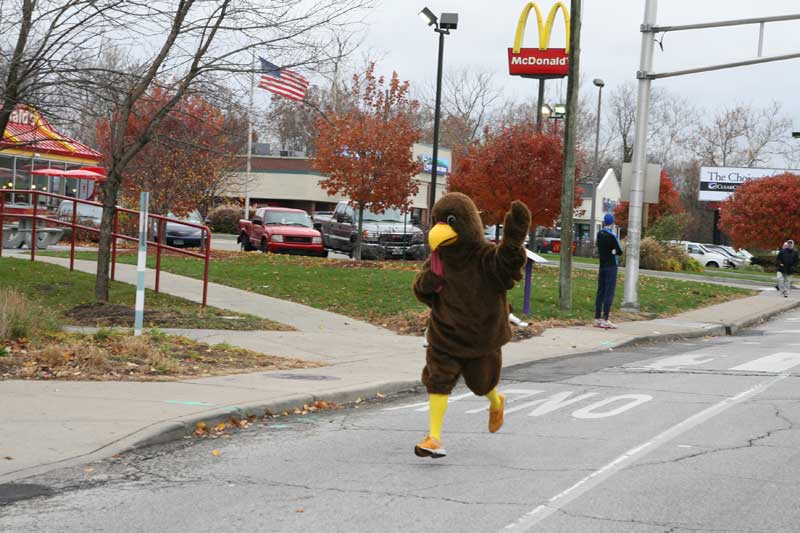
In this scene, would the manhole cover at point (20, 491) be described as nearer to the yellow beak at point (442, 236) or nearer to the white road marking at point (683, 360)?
the yellow beak at point (442, 236)

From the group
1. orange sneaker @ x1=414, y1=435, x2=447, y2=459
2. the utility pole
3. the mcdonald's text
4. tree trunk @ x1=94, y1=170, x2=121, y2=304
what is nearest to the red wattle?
orange sneaker @ x1=414, y1=435, x2=447, y2=459

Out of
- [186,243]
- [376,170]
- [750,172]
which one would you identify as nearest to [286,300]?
[376,170]

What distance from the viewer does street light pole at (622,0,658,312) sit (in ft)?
66.8

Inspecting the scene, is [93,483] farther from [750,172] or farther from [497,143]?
[750,172]

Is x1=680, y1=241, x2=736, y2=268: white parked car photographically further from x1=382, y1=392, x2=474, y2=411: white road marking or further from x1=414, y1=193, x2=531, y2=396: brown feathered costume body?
x1=414, y1=193, x2=531, y2=396: brown feathered costume body

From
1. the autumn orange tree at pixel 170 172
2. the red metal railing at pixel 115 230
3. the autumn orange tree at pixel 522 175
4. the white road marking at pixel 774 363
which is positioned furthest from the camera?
the autumn orange tree at pixel 170 172

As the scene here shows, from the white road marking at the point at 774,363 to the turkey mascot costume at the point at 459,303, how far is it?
6622 millimetres

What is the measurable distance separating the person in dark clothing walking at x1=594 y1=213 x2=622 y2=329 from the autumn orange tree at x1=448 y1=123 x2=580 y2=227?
9.31 meters

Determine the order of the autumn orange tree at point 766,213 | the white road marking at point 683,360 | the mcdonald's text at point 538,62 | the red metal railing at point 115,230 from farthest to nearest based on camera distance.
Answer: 1. the autumn orange tree at point 766,213
2. the mcdonald's text at point 538,62
3. the red metal railing at point 115,230
4. the white road marking at point 683,360

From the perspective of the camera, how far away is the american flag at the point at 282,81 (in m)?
14.6

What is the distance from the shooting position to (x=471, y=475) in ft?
22.0

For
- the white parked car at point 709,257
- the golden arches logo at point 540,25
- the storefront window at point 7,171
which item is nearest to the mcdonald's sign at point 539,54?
the golden arches logo at point 540,25

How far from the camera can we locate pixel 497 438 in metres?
7.99

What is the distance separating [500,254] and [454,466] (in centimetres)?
150
